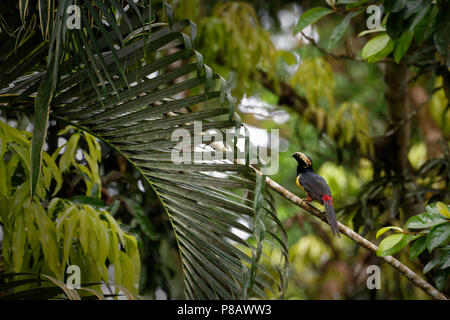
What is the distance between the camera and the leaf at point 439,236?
49.9 inches

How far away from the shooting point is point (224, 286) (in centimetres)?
136

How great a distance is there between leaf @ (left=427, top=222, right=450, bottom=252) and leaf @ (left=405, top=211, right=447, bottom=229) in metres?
0.01

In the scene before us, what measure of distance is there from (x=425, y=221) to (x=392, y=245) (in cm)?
11

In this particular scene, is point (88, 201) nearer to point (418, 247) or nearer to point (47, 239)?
point (47, 239)

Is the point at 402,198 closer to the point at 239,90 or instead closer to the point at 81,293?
the point at 239,90

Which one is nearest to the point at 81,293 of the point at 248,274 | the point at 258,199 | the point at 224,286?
the point at 224,286

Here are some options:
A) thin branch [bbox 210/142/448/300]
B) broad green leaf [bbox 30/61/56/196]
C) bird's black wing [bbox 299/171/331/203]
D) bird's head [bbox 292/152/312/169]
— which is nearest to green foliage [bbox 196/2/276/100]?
bird's head [bbox 292/152/312/169]

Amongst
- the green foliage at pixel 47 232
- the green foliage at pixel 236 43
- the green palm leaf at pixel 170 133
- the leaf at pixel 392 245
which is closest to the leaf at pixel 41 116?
the green palm leaf at pixel 170 133

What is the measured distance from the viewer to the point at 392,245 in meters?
1.34

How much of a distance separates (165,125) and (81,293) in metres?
0.63

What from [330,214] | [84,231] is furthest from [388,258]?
[84,231]

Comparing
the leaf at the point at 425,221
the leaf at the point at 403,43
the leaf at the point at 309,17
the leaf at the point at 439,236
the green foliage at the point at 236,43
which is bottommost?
the leaf at the point at 439,236

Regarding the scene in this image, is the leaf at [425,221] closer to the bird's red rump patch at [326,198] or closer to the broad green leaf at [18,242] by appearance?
the bird's red rump patch at [326,198]

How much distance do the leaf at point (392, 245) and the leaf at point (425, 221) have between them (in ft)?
0.17
